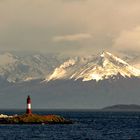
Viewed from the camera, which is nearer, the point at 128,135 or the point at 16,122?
the point at 128,135

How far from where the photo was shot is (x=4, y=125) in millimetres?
195500

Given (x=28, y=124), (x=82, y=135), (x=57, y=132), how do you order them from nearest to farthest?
(x=82, y=135), (x=57, y=132), (x=28, y=124)

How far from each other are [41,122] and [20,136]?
50186mm

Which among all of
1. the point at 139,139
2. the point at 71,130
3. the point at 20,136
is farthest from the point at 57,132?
the point at 139,139

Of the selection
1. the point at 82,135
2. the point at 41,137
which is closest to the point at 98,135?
the point at 82,135

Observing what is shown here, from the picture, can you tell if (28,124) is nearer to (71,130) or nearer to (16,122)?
(16,122)

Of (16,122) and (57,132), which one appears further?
(16,122)

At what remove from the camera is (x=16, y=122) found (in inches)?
7820

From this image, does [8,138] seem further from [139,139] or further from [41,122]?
[41,122]

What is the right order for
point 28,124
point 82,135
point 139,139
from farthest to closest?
point 28,124
point 82,135
point 139,139

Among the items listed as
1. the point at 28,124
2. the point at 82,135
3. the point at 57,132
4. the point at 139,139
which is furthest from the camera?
the point at 28,124

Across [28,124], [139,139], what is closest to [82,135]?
[139,139]

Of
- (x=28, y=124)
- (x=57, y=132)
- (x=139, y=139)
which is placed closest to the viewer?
(x=139, y=139)

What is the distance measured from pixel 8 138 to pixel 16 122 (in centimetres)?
5581
